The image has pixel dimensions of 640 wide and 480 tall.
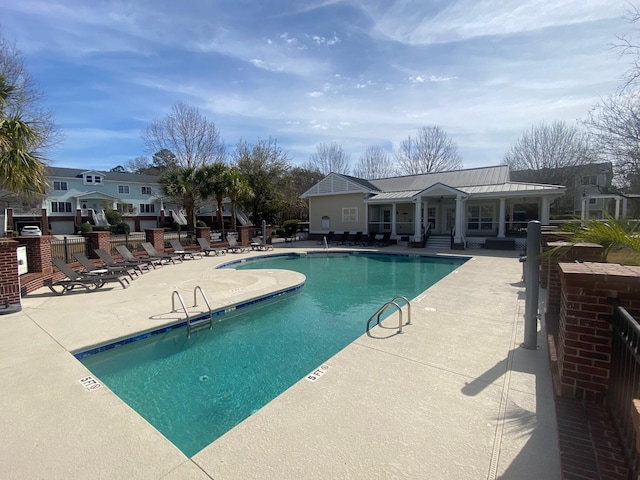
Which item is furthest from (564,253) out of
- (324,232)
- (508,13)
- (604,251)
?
(324,232)

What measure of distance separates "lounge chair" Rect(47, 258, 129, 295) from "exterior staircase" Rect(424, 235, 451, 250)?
1672 centimetres

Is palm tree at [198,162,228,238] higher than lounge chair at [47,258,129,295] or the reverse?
higher

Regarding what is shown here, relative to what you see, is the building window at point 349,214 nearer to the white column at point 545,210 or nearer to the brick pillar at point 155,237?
the white column at point 545,210

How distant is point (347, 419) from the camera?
9.46 ft

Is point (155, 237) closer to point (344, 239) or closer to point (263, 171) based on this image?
point (344, 239)

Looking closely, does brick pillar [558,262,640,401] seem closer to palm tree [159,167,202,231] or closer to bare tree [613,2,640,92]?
bare tree [613,2,640,92]

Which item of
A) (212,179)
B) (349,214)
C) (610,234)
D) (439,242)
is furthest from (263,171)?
(610,234)

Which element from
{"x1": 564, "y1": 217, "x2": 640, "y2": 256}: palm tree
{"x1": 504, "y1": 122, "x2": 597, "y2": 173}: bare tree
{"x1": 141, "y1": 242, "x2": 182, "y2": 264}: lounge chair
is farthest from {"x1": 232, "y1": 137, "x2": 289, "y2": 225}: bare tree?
{"x1": 564, "y1": 217, "x2": 640, "y2": 256}: palm tree

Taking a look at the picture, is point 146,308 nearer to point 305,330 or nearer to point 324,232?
point 305,330

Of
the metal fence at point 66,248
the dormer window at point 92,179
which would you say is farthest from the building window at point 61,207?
the metal fence at point 66,248

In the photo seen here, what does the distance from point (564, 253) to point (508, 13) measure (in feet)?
21.7

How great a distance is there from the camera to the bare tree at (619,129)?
1393 cm

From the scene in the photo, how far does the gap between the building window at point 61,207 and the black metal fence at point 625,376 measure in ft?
140

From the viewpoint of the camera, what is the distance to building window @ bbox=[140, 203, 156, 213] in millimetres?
38750
